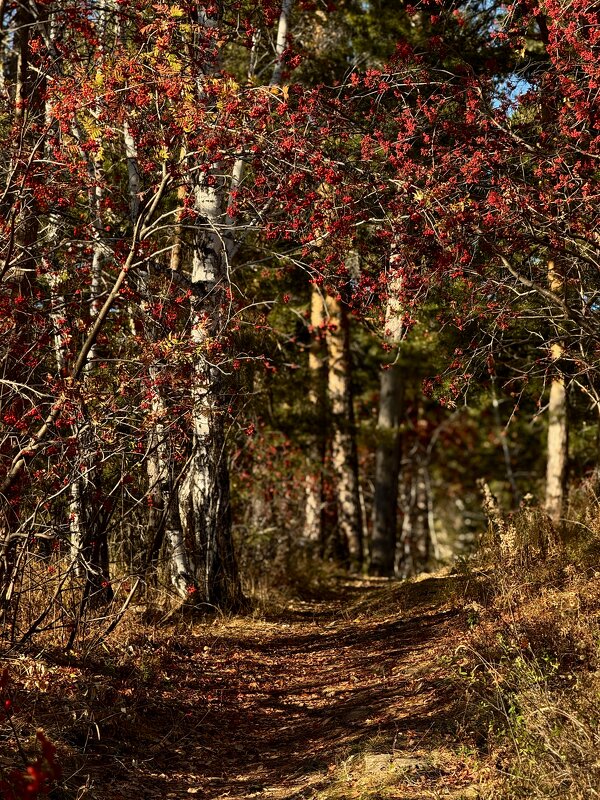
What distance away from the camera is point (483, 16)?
11367 millimetres

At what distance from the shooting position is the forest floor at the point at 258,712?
579cm

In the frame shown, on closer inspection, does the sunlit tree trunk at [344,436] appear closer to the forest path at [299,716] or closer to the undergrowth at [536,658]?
the forest path at [299,716]

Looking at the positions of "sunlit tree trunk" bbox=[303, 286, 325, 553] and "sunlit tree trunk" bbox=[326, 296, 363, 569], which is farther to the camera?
"sunlit tree trunk" bbox=[326, 296, 363, 569]

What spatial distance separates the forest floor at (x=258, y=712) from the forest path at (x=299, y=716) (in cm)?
2

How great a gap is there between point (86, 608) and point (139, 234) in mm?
3077

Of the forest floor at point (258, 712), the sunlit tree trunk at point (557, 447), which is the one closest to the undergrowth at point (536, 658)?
the forest floor at point (258, 712)

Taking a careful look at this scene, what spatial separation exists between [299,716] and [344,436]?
31.6ft

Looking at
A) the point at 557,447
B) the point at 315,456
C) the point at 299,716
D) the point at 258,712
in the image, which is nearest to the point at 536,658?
the point at 299,716

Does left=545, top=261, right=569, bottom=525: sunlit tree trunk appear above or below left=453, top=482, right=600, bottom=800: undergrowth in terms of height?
above

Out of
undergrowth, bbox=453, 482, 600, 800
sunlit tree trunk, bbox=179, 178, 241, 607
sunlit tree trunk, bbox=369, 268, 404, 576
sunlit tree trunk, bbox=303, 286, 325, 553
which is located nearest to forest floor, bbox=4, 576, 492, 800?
undergrowth, bbox=453, 482, 600, 800

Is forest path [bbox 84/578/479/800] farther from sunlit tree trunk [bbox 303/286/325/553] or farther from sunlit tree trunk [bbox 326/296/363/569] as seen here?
sunlit tree trunk [bbox 326/296/363/569]

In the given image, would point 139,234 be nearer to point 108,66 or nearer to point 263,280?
point 108,66

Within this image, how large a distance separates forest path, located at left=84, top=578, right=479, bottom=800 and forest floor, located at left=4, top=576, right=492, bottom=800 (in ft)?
0.05

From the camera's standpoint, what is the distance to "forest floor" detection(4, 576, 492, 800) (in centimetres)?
579
